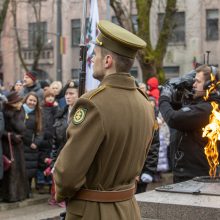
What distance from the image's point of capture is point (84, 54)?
4.92 meters

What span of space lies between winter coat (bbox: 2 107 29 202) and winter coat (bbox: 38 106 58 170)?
692 mm

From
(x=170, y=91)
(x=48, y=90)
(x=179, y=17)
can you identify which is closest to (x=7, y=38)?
(x=179, y=17)

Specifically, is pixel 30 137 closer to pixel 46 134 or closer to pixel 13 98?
pixel 46 134

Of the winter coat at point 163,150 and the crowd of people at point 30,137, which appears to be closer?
the crowd of people at point 30,137

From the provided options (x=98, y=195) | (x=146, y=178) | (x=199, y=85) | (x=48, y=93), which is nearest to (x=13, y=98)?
(x=48, y=93)

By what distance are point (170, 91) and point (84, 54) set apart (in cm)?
98

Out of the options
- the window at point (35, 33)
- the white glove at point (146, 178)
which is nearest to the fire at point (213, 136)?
the white glove at point (146, 178)

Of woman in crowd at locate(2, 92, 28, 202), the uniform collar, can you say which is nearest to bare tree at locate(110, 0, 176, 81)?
woman in crowd at locate(2, 92, 28, 202)

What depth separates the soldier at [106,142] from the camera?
10.7 ft

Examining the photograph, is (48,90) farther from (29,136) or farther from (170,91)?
(170,91)

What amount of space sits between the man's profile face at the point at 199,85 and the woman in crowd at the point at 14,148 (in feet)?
13.9

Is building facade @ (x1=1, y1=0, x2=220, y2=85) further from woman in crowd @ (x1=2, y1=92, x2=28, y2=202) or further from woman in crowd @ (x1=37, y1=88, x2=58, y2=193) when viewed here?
woman in crowd @ (x1=2, y1=92, x2=28, y2=202)

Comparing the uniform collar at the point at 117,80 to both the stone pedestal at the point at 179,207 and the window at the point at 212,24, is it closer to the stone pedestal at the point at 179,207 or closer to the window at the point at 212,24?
the stone pedestal at the point at 179,207

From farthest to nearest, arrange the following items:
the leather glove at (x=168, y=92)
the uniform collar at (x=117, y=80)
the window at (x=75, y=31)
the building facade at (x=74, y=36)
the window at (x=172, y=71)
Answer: the window at (x=75, y=31)
the window at (x=172, y=71)
the building facade at (x=74, y=36)
the leather glove at (x=168, y=92)
the uniform collar at (x=117, y=80)
